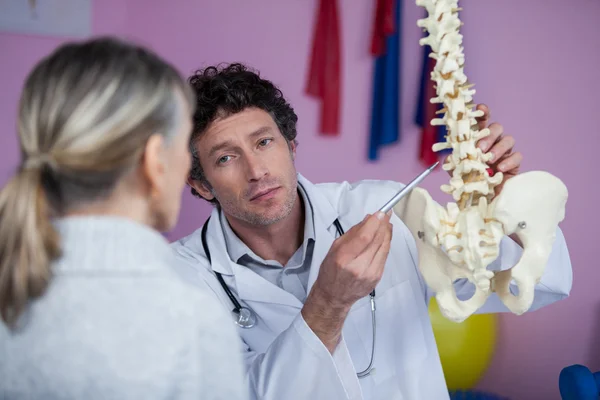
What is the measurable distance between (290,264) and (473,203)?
594 mm

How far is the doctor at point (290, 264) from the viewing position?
1140 mm

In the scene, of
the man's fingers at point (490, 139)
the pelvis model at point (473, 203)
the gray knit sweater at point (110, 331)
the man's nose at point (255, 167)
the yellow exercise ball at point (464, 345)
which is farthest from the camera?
the yellow exercise ball at point (464, 345)

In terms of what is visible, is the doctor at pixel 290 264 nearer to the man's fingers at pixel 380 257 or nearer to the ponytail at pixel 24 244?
the man's fingers at pixel 380 257

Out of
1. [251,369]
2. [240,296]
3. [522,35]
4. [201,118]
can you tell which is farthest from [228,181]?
[522,35]

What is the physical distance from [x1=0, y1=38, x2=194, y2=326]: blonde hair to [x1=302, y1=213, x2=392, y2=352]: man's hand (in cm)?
47

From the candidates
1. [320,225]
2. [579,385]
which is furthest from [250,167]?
[579,385]

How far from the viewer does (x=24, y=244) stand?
2.04ft

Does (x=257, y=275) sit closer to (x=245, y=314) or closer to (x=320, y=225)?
(x=245, y=314)

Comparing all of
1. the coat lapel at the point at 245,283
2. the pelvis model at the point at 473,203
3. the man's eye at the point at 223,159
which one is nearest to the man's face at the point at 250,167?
the man's eye at the point at 223,159

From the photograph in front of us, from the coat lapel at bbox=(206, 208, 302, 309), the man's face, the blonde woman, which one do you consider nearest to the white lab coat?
the coat lapel at bbox=(206, 208, 302, 309)

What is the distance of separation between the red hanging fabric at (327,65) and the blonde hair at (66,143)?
5.51 feet

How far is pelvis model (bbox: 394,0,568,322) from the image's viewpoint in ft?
3.26

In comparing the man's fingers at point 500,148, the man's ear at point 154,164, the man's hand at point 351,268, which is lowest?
the man's hand at point 351,268

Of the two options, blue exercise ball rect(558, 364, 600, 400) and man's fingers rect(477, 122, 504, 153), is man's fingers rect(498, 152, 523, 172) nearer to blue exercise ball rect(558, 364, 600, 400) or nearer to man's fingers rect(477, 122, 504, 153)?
man's fingers rect(477, 122, 504, 153)
